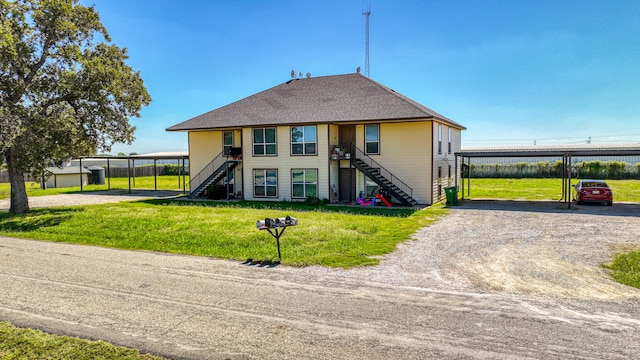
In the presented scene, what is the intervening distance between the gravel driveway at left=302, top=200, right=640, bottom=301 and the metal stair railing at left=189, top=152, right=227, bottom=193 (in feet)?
52.5

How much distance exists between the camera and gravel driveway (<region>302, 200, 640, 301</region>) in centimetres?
831

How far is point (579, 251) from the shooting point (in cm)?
1140

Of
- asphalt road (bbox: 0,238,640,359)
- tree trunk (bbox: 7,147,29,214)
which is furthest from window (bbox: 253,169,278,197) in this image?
asphalt road (bbox: 0,238,640,359)

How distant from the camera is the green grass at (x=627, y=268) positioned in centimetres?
855

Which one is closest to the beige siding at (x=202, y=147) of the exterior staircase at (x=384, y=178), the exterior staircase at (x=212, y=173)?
the exterior staircase at (x=212, y=173)

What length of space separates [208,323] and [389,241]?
24.7 ft

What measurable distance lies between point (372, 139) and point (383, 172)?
6.68ft

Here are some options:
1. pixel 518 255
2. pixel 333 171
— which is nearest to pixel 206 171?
pixel 333 171

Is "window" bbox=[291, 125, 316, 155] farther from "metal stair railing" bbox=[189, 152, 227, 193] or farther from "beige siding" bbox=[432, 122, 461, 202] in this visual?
"beige siding" bbox=[432, 122, 461, 202]

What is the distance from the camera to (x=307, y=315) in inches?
267

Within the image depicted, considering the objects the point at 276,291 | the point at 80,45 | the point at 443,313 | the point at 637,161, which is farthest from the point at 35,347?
the point at 637,161

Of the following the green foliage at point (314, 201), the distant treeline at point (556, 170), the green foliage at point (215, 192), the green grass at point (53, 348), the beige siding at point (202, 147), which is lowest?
the green grass at point (53, 348)

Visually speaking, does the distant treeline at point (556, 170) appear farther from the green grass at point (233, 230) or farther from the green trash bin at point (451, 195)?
the green grass at point (233, 230)

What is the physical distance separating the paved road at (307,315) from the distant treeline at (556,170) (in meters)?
42.1
